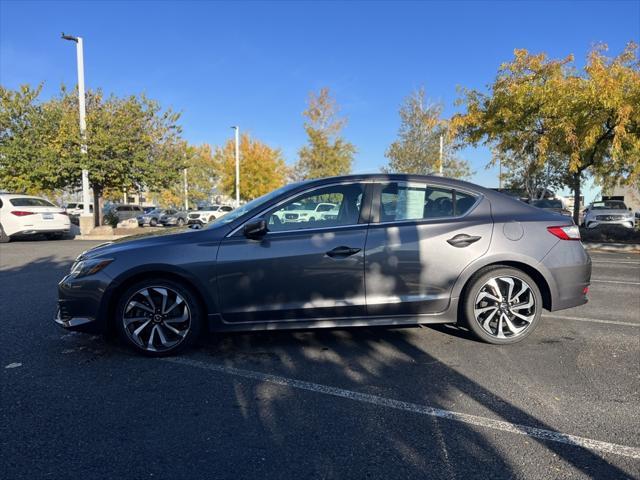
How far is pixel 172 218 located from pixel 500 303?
31919mm

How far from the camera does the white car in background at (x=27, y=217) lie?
547 inches

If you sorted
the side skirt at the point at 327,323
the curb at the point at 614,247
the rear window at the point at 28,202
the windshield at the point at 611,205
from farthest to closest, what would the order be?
the windshield at the point at 611,205 < the rear window at the point at 28,202 < the curb at the point at 614,247 < the side skirt at the point at 327,323

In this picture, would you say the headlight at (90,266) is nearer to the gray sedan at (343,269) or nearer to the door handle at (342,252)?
the gray sedan at (343,269)

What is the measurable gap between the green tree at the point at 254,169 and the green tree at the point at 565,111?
2419 centimetres

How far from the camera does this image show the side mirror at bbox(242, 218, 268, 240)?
382cm

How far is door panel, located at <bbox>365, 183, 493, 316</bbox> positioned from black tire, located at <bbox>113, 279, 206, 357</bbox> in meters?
1.52

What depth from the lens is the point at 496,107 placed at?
1375 cm

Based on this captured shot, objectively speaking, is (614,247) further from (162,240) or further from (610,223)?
(162,240)

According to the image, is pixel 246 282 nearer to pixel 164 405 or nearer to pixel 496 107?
pixel 164 405

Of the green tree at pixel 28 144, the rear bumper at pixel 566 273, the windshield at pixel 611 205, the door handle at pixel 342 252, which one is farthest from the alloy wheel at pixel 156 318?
the windshield at pixel 611 205

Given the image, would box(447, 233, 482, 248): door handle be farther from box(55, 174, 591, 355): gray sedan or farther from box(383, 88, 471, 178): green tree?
box(383, 88, 471, 178): green tree

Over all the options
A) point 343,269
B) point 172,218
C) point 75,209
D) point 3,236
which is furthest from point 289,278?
point 75,209

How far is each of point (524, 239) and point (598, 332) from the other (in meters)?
1.58

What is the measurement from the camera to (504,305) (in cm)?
421
